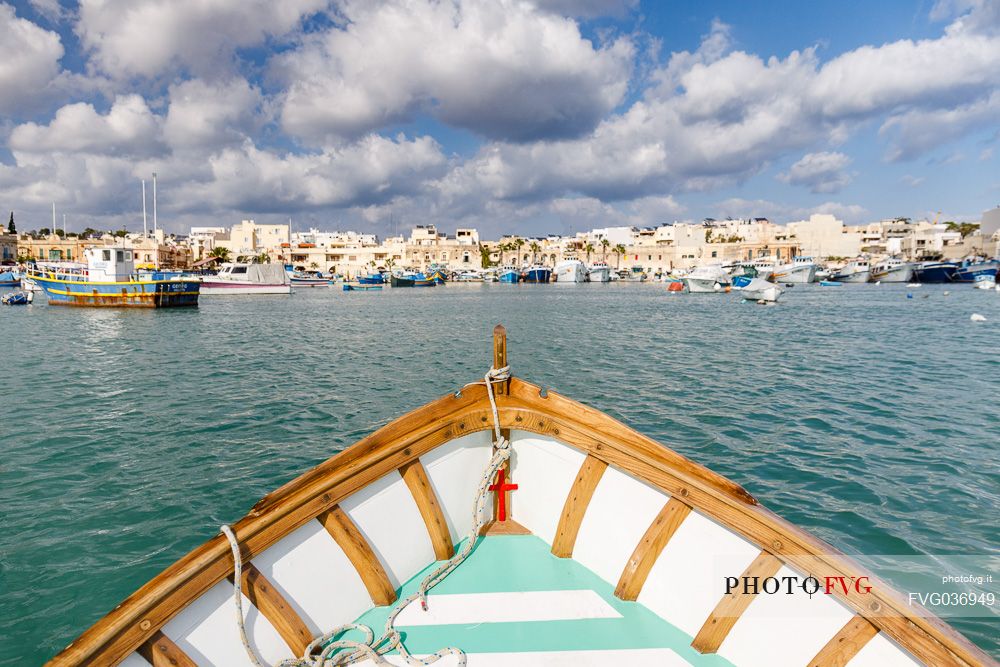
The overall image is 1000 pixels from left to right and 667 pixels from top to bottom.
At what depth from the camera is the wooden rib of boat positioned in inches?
96.6

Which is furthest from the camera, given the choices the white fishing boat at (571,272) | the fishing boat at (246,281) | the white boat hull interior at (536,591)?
the white fishing boat at (571,272)

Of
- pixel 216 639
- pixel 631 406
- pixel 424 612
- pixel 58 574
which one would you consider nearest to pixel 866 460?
pixel 631 406

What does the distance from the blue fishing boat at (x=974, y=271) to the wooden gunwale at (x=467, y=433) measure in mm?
94970

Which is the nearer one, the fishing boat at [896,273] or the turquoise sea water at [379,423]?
the turquoise sea water at [379,423]

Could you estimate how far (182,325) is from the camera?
2975cm

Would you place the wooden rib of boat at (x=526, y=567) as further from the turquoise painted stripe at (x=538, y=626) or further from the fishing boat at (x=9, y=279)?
the fishing boat at (x=9, y=279)

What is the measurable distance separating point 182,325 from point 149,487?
85.1ft

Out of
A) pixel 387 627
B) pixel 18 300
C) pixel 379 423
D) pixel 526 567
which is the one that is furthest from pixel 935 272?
pixel 18 300

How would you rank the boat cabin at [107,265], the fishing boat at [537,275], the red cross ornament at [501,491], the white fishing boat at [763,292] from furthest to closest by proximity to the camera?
the fishing boat at [537,275], the white fishing boat at [763,292], the boat cabin at [107,265], the red cross ornament at [501,491]

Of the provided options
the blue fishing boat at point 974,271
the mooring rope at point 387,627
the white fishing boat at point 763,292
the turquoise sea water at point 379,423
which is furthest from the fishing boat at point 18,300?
the blue fishing boat at point 974,271

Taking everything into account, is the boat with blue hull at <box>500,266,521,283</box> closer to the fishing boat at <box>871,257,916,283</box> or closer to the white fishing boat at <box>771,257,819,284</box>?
the white fishing boat at <box>771,257,819,284</box>

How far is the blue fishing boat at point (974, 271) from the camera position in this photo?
73.2 meters

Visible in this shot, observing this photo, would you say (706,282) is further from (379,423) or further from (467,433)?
(467,433)

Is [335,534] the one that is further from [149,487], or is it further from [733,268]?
[733,268]
